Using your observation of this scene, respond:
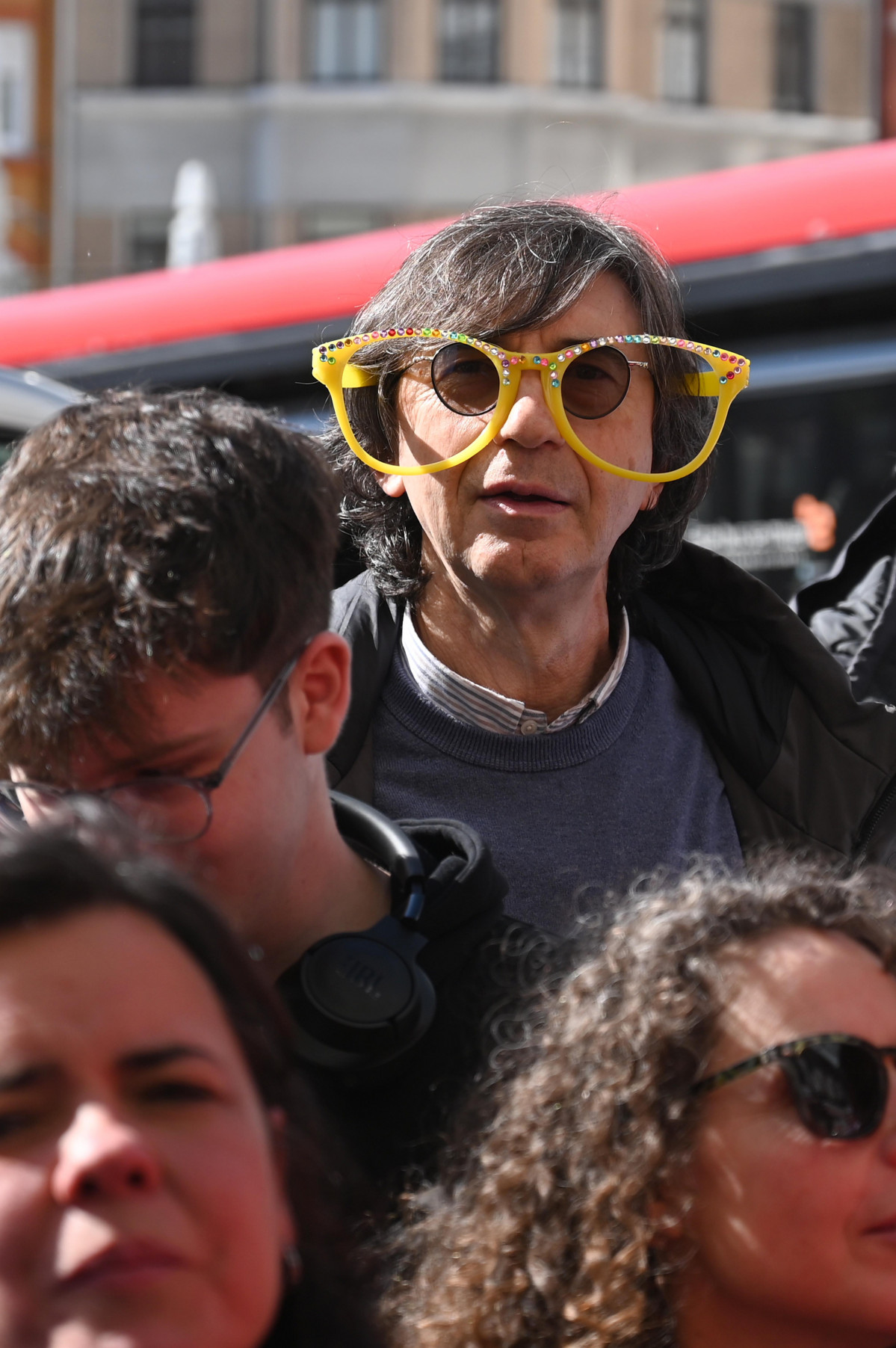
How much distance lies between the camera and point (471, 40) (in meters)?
25.2

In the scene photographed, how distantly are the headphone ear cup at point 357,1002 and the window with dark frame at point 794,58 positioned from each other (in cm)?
2605

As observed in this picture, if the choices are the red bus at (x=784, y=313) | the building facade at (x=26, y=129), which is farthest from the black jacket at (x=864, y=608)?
the building facade at (x=26, y=129)

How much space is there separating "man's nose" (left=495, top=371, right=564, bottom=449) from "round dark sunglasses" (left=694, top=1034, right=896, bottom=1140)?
102 cm

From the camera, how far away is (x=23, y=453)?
1784mm

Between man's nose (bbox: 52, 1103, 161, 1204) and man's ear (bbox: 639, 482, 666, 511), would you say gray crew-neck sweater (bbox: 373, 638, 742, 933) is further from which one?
man's nose (bbox: 52, 1103, 161, 1204)

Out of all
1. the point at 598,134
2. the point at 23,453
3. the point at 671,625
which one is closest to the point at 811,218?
the point at 671,625

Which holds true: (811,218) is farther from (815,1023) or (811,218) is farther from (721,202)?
(815,1023)

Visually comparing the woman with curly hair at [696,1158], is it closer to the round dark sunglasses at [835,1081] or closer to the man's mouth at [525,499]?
the round dark sunglasses at [835,1081]

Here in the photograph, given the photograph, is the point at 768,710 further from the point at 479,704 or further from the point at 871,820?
the point at 479,704

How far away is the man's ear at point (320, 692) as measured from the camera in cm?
170

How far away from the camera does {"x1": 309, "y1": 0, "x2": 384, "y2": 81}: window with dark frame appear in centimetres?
2536

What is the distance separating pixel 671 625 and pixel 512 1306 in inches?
51.1

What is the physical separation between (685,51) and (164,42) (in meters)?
7.79

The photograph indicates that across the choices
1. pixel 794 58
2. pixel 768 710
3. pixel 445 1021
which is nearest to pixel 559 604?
pixel 768 710
